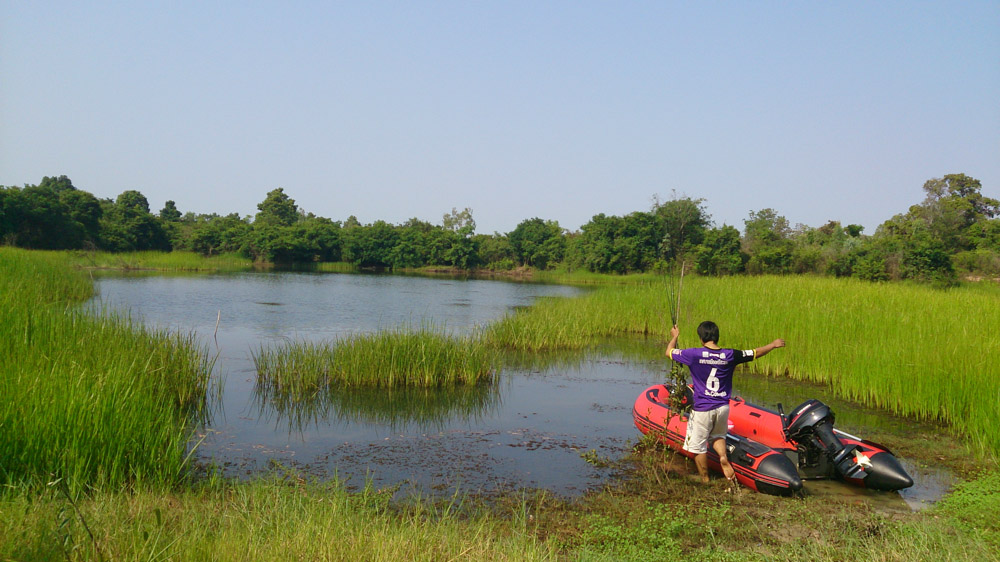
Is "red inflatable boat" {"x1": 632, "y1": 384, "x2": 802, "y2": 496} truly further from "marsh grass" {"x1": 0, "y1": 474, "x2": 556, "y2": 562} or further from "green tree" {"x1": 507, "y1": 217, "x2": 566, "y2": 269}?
"green tree" {"x1": 507, "y1": 217, "x2": 566, "y2": 269}

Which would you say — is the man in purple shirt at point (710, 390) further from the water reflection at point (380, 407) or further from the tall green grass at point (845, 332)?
the water reflection at point (380, 407)

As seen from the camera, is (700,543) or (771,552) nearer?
(771,552)

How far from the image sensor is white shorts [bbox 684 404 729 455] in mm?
6121

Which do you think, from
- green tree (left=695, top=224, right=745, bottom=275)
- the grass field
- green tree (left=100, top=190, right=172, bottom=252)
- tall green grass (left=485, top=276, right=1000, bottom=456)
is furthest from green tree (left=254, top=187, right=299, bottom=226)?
the grass field

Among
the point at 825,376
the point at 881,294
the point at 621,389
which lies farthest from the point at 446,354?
the point at 881,294

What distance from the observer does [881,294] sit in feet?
52.7

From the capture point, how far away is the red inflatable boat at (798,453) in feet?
19.4

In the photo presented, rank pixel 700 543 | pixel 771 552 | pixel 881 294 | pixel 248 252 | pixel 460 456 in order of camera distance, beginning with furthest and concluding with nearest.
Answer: pixel 248 252, pixel 881 294, pixel 460 456, pixel 700 543, pixel 771 552

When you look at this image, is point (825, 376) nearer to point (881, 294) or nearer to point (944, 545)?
point (881, 294)

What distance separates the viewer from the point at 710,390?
6062mm

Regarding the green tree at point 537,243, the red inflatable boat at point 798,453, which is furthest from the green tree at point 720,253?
the red inflatable boat at point 798,453

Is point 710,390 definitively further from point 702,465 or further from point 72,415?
point 72,415

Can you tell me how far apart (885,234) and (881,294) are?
28.7m

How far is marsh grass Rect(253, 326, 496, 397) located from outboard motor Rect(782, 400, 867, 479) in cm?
552
